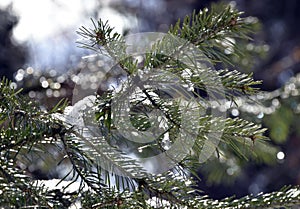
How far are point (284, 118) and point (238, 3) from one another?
4.86ft

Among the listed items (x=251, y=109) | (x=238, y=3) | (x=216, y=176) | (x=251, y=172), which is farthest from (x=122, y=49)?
(x=238, y=3)

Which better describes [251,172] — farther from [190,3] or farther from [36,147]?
[36,147]

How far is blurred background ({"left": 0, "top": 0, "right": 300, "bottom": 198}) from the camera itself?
0.73 meters

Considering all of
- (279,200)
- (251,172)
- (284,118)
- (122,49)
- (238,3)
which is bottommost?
(279,200)

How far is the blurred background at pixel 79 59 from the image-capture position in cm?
73

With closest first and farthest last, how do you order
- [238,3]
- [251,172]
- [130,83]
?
1. [130,83]
2. [251,172]
3. [238,3]

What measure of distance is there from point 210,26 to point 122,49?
0.19 ft

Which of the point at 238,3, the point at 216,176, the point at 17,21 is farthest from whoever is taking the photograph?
the point at 238,3

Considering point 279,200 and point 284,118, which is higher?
point 284,118

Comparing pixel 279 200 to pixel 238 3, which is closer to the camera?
pixel 279 200

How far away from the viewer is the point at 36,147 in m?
0.34

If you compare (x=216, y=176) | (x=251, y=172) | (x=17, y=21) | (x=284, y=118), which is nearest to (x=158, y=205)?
(x=17, y=21)

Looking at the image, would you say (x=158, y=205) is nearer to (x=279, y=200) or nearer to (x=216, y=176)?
(x=279, y=200)

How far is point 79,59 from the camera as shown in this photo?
32.2 inches
